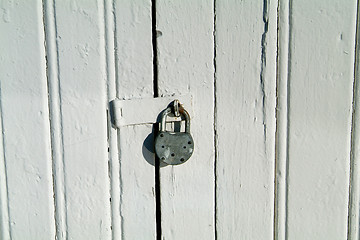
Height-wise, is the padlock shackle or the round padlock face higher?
the padlock shackle

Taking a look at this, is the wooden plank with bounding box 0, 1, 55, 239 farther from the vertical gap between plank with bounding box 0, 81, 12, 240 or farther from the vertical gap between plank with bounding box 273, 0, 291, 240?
the vertical gap between plank with bounding box 273, 0, 291, 240

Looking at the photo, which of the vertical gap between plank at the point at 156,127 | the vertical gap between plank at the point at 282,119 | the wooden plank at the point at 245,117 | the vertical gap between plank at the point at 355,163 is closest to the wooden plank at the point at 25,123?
the vertical gap between plank at the point at 156,127

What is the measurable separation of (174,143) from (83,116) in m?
0.22

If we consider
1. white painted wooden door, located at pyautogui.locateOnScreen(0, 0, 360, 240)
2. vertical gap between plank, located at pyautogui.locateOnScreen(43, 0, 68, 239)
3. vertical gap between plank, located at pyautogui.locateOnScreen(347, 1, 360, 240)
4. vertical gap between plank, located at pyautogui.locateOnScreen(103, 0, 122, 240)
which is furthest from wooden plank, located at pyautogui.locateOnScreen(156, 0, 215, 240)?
vertical gap between plank, located at pyautogui.locateOnScreen(347, 1, 360, 240)

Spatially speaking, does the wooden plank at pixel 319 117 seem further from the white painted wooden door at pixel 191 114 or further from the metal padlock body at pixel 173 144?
the metal padlock body at pixel 173 144

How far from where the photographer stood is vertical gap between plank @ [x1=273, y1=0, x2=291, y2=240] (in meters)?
0.76

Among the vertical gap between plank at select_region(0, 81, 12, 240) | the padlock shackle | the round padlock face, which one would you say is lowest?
the vertical gap between plank at select_region(0, 81, 12, 240)

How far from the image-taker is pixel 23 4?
69cm

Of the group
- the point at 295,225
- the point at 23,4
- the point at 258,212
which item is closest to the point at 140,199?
the point at 258,212

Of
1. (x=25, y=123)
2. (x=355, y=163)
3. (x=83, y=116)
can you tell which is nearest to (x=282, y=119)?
(x=355, y=163)

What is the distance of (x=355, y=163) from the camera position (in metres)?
0.81

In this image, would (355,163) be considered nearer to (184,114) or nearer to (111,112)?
(184,114)

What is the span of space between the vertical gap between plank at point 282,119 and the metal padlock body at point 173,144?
0.76 feet

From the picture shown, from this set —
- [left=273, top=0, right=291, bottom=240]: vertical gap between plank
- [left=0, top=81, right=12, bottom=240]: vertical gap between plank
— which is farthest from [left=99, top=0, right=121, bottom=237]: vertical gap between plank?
[left=273, top=0, right=291, bottom=240]: vertical gap between plank
